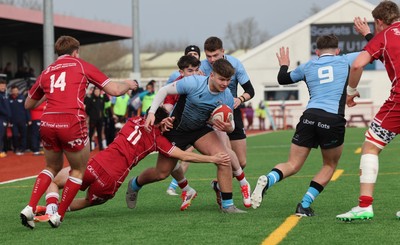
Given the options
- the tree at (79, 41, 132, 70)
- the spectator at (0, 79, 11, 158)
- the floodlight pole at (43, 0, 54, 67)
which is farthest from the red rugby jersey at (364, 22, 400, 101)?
the tree at (79, 41, 132, 70)

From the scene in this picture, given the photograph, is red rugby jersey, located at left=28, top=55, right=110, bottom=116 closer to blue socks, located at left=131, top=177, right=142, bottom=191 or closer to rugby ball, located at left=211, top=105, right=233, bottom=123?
rugby ball, located at left=211, top=105, right=233, bottom=123

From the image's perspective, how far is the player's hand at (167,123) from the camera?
378 inches

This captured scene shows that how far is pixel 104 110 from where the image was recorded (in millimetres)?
26688

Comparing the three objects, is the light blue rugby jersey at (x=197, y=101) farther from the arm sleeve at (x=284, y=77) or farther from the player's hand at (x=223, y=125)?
the arm sleeve at (x=284, y=77)

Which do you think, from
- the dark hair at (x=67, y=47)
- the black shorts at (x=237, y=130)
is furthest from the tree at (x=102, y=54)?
the dark hair at (x=67, y=47)

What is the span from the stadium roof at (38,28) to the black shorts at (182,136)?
807 inches

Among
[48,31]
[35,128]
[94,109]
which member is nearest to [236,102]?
[48,31]

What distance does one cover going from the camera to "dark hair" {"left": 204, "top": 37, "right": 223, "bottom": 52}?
10953mm

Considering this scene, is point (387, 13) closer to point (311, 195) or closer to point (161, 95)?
point (311, 195)

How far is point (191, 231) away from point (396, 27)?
274cm

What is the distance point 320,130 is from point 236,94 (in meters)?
2.62

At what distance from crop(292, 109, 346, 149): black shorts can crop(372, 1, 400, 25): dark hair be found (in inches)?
49.3

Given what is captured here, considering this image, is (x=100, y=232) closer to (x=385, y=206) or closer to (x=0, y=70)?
(x=385, y=206)

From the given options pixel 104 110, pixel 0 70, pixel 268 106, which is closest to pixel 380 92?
pixel 268 106
